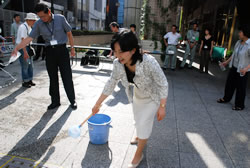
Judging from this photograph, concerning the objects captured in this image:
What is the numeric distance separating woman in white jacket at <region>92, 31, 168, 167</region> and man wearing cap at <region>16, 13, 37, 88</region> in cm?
387

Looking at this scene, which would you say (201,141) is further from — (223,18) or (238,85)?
(223,18)

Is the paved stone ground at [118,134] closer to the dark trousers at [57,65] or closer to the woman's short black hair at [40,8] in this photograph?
the dark trousers at [57,65]

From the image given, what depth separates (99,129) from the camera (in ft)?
9.50

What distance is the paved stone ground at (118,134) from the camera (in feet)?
9.07

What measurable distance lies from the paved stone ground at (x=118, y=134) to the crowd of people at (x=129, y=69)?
333 mm

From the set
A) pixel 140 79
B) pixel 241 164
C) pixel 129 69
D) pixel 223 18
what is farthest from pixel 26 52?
pixel 223 18

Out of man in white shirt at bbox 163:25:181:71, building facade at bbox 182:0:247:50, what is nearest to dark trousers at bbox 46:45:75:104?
man in white shirt at bbox 163:25:181:71

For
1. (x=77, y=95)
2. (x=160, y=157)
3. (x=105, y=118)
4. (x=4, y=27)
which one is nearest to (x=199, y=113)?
(x=160, y=157)

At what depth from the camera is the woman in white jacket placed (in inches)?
79.3

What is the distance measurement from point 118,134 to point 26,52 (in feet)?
11.2

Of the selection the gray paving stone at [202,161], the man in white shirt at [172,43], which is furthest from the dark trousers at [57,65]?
the man in white shirt at [172,43]

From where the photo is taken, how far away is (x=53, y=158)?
2.71m

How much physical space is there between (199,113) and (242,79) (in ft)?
4.30

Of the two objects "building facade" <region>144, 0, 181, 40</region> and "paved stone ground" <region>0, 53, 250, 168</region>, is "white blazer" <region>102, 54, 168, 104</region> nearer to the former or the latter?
"paved stone ground" <region>0, 53, 250, 168</region>
